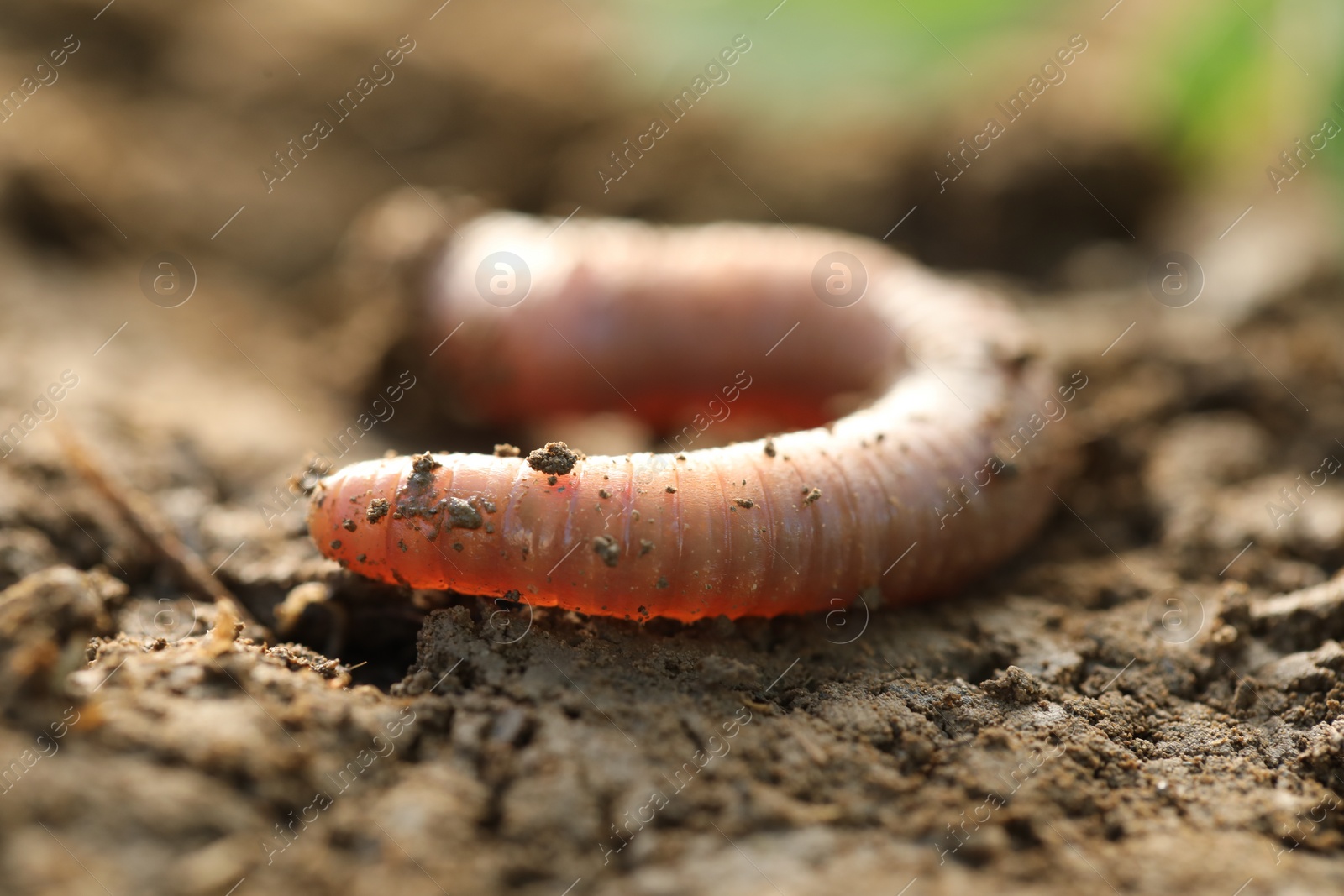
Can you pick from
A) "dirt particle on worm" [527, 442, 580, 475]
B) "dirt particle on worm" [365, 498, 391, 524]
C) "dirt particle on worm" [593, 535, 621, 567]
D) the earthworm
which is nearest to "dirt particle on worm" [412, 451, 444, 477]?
the earthworm

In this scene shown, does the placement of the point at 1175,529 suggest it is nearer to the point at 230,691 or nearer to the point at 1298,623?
the point at 1298,623

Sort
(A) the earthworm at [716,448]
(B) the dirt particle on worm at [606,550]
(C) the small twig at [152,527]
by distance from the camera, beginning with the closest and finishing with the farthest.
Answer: (B) the dirt particle on worm at [606,550]
(A) the earthworm at [716,448]
(C) the small twig at [152,527]

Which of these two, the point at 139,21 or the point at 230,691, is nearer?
the point at 230,691

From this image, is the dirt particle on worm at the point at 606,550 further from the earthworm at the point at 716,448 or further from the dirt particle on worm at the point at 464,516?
the dirt particle on worm at the point at 464,516

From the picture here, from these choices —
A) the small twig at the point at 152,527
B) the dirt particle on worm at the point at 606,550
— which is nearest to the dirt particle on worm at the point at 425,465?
the dirt particle on worm at the point at 606,550

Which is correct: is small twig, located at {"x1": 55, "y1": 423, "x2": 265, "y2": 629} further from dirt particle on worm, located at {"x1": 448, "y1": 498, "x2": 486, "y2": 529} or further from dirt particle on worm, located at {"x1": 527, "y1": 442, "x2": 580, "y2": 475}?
dirt particle on worm, located at {"x1": 527, "y1": 442, "x2": 580, "y2": 475}

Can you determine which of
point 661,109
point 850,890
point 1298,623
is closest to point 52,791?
point 850,890
